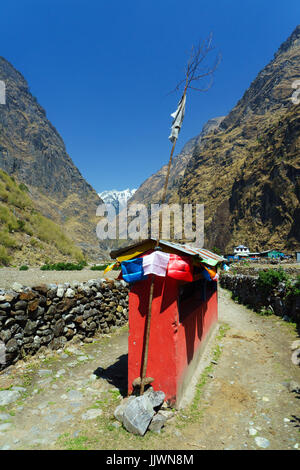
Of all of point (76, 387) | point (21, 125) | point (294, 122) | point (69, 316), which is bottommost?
point (76, 387)

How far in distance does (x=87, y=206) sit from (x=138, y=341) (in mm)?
114483

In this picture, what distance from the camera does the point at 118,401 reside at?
17.0 ft

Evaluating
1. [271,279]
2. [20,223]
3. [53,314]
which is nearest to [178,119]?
[53,314]

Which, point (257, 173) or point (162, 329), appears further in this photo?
point (257, 173)

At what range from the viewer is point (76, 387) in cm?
570

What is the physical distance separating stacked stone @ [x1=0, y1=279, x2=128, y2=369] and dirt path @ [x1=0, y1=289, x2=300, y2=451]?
42 centimetres

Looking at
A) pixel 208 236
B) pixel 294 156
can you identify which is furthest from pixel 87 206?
pixel 294 156

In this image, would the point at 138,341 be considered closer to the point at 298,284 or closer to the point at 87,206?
the point at 298,284

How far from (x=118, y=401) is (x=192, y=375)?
1.90m

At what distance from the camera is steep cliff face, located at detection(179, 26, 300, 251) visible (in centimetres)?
6197

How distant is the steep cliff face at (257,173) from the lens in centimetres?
6197

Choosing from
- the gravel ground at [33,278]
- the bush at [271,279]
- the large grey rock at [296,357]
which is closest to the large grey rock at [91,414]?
the gravel ground at [33,278]

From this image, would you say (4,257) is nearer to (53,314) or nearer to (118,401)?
(53,314)
